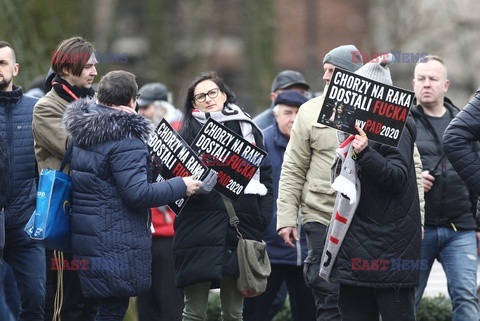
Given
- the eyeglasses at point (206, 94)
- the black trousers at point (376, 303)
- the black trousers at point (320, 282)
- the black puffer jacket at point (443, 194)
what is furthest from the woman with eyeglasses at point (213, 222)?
the black puffer jacket at point (443, 194)

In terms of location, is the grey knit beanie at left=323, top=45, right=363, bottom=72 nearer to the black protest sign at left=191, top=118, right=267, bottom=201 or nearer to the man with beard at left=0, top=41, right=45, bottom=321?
the black protest sign at left=191, top=118, right=267, bottom=201

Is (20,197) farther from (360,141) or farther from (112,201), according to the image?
(360,141)

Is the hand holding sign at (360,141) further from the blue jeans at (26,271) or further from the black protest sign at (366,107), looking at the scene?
the blue jeans at (26,271)

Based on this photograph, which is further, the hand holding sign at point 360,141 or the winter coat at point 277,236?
the winter coat at point 277,236

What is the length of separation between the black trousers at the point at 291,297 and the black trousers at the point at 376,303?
1673mm

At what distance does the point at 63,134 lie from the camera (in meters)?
7.29

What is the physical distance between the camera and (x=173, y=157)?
7.23 m

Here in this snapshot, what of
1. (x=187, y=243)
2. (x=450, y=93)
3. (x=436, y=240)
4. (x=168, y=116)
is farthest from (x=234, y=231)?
(x=450, y=93)

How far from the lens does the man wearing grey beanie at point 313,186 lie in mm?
7434

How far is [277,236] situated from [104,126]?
2309 millimetres

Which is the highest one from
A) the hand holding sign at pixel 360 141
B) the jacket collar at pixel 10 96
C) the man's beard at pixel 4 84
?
the hand holding sign at pixel 360 141

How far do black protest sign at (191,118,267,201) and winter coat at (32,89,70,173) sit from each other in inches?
35.4

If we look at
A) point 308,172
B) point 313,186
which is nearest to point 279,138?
point 308,172

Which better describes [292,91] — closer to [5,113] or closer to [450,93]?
[5,113]
